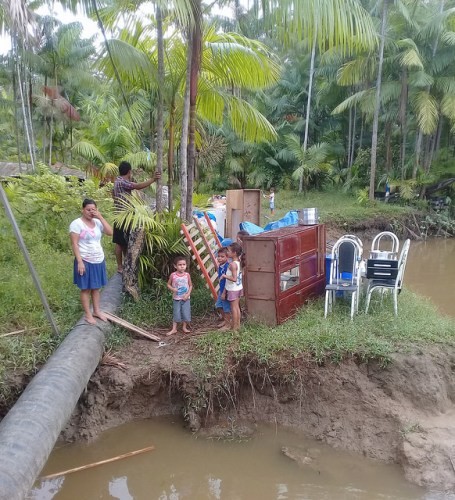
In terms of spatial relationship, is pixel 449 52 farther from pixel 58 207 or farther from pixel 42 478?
pixel 42 478

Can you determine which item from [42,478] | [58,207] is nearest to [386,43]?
[58,207]

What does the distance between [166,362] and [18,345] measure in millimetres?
1674

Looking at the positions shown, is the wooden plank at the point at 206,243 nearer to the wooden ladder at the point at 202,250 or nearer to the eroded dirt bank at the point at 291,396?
the wooden ladder at the point at 202,250

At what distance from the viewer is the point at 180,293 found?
594 cm

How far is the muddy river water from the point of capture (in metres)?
4.29

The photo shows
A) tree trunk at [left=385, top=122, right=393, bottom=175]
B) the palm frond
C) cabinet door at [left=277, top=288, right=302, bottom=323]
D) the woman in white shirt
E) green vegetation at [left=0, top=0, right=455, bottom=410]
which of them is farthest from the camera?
tree trunk at [left=385, top=122, right=393, bottom=175]

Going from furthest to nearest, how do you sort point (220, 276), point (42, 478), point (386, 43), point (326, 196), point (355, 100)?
1. point (326, 196)
2. point (355, 100)
3. point (386, 43)
4. point (220, 276)
5. point (42, 478)

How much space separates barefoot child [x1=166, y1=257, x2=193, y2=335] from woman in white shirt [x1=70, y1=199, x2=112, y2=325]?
34.5 inches

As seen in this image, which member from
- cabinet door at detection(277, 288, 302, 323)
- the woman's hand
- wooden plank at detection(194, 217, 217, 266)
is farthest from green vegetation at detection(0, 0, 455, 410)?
the woman's hand

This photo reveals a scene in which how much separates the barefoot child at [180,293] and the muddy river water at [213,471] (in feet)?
4.25

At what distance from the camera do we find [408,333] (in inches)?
220

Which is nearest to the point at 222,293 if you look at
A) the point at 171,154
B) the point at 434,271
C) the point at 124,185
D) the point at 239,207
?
the point at 124,185

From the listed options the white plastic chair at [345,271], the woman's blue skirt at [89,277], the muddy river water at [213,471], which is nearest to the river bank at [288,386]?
the muddy river water at [213,471]

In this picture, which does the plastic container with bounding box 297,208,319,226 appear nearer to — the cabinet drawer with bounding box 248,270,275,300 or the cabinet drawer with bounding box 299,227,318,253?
the cabinet drawer with bounding box 299,227,318,253
